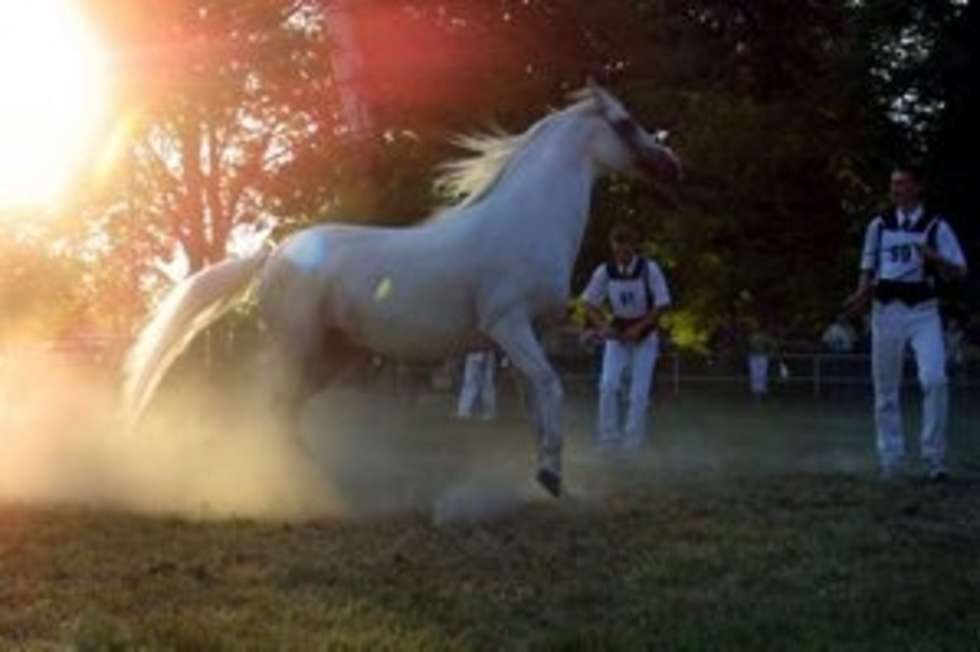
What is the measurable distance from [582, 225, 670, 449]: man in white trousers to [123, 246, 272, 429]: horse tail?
4.83 meters

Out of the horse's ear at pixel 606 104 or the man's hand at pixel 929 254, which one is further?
the man's hand at pixel 929 254

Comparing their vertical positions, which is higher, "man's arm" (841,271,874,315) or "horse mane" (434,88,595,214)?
"horse mane" (434,88,595,214)

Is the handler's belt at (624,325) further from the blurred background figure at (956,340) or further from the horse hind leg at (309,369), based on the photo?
the blurred background figure at (956,340)

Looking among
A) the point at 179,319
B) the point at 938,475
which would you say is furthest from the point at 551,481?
the point at 179,319

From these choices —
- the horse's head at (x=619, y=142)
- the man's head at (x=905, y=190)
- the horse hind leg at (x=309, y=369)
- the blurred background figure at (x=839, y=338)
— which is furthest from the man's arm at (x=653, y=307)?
the blurred background figure at (x=839, y=338)

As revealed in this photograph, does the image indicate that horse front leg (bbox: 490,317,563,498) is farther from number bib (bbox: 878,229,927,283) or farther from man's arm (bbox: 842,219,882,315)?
number bib (bbox: 878,229,927,283)

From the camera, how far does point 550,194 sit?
11836 millimetres

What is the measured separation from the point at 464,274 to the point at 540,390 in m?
1.03

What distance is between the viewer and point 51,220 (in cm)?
4050

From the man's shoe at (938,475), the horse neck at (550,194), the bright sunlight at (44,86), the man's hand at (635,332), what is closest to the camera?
the horse neck at (550,194)

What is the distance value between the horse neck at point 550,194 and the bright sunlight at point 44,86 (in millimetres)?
18760

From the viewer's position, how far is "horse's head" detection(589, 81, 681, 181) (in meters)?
12.2

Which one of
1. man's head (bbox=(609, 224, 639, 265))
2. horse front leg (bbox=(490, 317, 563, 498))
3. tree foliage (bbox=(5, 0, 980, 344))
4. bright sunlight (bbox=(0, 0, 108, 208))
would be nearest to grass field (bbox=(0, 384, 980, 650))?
horse front leg (bbox=(490, 317, 563, 498))

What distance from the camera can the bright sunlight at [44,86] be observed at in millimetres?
30906
